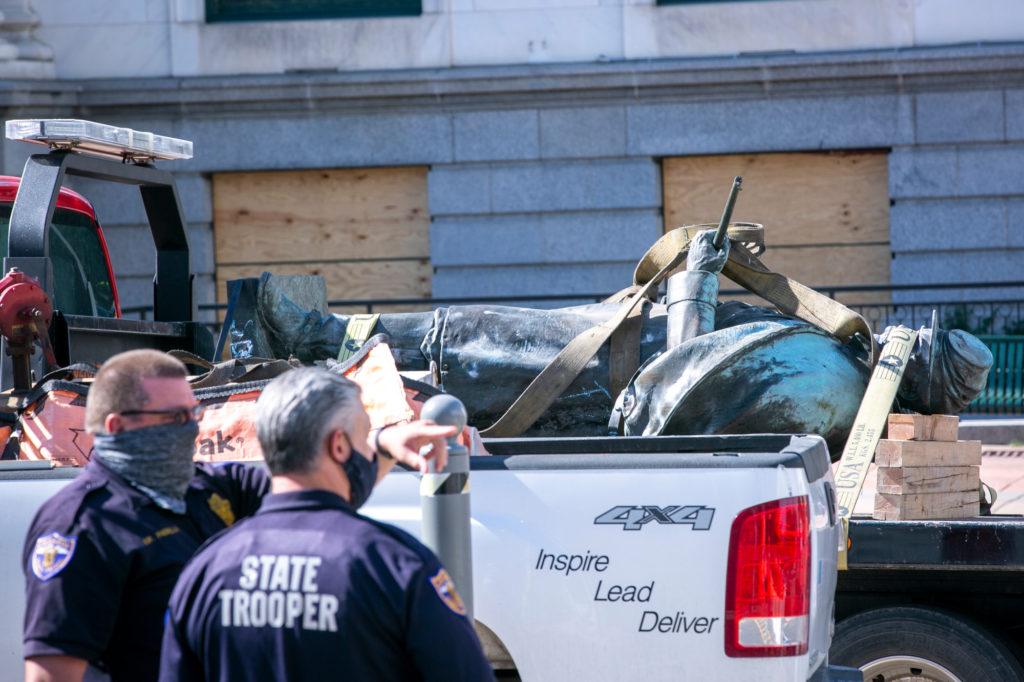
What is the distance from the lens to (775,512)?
363 cm

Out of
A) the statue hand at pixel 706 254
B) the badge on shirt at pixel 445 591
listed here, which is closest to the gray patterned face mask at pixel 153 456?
the badge on shirt at pixel 445 591

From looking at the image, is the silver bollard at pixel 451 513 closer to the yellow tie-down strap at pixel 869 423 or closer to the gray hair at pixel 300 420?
the gray hair at pixel 300 420

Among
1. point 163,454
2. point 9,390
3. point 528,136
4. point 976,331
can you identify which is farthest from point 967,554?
point 528,136

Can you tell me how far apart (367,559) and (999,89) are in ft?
48.7

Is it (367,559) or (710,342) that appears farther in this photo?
(710,342)

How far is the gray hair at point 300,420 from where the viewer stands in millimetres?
2545

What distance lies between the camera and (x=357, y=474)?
2629 mm

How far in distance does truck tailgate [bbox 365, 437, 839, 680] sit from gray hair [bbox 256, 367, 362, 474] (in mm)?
1303

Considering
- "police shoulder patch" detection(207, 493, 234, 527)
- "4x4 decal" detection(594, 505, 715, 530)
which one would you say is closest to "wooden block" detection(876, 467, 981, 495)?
"4x4 decal" detection(594, 505, 715, 530)

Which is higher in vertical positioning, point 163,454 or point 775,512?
point 163,454

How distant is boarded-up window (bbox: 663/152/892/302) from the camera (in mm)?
16172

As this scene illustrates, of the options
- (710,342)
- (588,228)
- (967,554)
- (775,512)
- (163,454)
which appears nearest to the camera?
(163,454)

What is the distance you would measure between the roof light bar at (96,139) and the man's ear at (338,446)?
9.61 feet

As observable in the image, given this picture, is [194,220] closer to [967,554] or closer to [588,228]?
[588,228]
